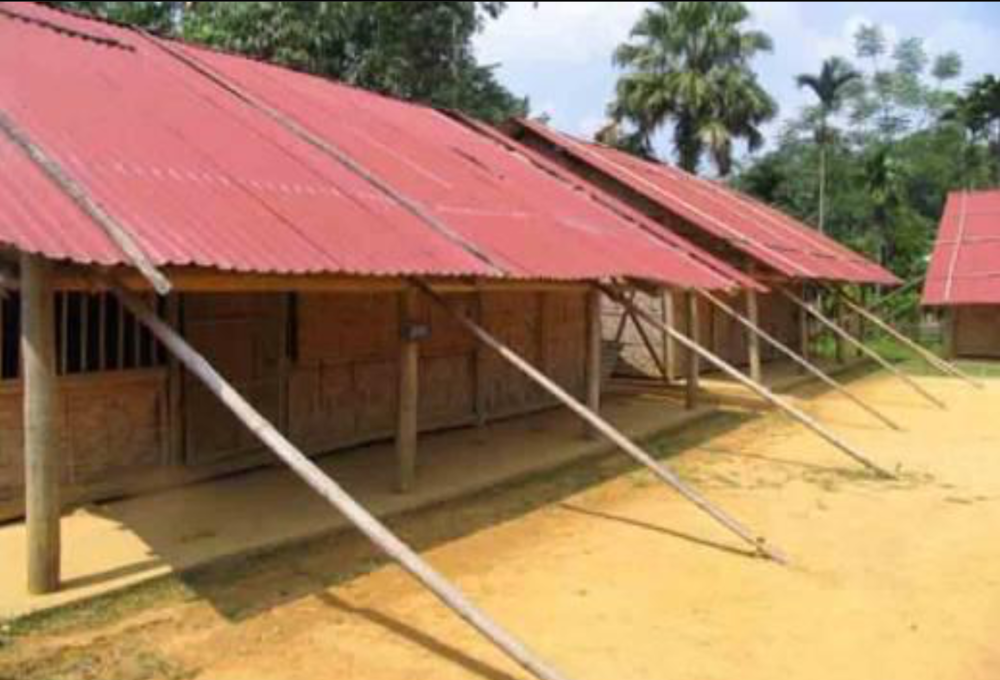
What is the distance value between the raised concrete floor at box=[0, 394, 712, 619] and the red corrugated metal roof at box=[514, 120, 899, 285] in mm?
5999

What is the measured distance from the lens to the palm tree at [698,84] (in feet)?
109

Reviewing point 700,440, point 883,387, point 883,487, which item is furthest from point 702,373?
point 883,487

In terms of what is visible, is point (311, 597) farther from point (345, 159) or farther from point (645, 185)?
point (645, 185)

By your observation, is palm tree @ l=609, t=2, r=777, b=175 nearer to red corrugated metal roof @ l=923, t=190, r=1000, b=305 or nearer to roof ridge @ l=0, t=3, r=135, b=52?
red corrugated metal roof @ l=923, t=190, r=1000, b=305

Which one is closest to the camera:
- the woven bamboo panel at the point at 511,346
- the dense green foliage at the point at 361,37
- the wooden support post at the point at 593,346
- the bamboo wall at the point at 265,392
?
the bamboo wall at the point at 265,392

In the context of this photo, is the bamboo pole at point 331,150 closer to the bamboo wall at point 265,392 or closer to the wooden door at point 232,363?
the bamboo wall at point 265,392

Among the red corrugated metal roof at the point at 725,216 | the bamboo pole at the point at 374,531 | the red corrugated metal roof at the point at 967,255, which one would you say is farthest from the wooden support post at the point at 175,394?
the red corrugated metal roof at the point at 967,255

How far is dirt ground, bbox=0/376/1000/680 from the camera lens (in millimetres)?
5062

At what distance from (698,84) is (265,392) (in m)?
27.0

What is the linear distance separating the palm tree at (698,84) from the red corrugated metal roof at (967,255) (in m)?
8.17

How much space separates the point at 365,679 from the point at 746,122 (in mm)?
31652

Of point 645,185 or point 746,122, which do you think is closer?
point 645,185

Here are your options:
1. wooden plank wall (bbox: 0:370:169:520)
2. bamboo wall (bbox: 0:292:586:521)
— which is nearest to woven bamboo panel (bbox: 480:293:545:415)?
bamboo wall (bbox: 0:292:586:521)

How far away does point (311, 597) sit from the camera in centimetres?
603
